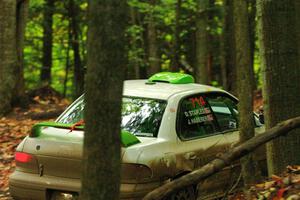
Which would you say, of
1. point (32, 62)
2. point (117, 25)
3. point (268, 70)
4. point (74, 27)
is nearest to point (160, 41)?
point (74, 27)

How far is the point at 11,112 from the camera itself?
14.1 metres

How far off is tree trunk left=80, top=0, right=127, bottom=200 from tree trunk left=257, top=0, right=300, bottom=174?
2.84 m

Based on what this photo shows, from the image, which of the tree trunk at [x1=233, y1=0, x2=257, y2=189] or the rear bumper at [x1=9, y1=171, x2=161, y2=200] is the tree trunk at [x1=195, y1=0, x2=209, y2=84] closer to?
the tree trunk at [x1=233, y1=0, x2=257, y2=189]

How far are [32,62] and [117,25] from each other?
79.2 feet

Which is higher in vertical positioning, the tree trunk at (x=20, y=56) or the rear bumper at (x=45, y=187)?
the tree trunk at (x=20, y=56)

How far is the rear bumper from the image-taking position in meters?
5.97

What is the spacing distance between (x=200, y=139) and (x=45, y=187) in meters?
2.02

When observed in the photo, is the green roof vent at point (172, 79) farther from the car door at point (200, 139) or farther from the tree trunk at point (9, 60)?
the tree trunk at point (9, 60)

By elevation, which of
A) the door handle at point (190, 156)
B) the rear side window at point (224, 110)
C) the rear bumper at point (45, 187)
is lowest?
the rear bumper at point (45, 187)

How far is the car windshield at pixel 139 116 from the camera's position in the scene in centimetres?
667

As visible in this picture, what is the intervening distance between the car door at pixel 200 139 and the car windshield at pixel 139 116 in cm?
28

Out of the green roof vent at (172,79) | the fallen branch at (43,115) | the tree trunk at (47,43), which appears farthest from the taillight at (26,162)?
the tree trunk at (47,43)

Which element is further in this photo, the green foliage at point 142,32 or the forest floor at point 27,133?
the green foliage at point 142,32

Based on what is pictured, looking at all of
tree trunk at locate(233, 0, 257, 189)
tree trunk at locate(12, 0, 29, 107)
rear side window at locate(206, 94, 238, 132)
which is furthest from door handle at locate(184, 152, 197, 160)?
tree trunk at locate(12, 0, 29, 107)
